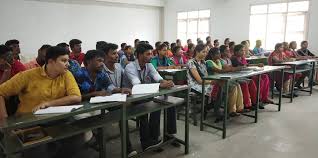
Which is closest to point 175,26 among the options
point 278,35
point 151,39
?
point 151,39

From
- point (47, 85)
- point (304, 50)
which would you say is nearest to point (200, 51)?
point (47, 85)

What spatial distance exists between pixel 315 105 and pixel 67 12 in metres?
7.80

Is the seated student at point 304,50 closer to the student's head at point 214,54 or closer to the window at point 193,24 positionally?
the window at point 193,24

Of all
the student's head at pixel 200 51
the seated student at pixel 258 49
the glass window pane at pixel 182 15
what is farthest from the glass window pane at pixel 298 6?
the student's head at pixel 200 51

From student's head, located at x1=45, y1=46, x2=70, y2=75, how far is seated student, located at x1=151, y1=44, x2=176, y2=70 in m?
2.66

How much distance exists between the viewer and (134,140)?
10.3 ft

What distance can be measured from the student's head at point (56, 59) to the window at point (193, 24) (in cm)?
842

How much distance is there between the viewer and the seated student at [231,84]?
11.6ft

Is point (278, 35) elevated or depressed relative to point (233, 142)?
elevated

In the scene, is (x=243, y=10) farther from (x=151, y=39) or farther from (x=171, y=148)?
(x=171, y=148)

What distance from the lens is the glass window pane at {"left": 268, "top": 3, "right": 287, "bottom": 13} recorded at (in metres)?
7.73

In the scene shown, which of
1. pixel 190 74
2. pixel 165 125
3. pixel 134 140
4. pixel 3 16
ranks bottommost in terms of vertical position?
pixel 134 140

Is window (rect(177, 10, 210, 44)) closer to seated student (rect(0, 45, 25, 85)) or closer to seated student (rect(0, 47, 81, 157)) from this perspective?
seated student (rect(0, 45, 25, 85))

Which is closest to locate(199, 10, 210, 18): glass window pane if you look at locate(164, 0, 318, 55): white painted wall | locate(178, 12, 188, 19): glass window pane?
locate(164, 0, 318, 55): white painted wall
